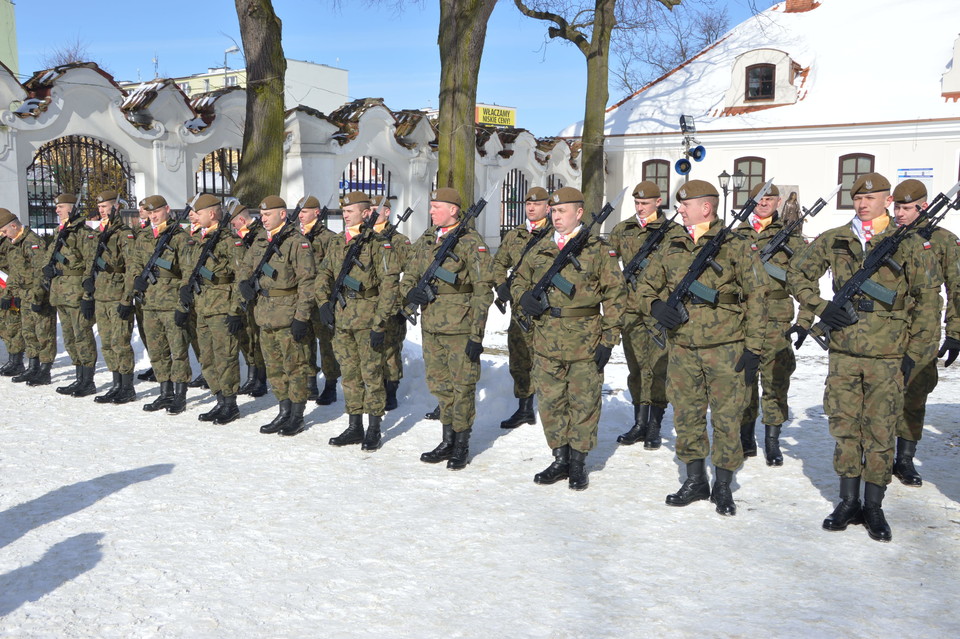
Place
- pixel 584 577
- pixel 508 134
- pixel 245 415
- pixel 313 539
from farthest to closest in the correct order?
pixel 508 134 → pixel 245 415 → pixel 313 539 → pixel 584 577

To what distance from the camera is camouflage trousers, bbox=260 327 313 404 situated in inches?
268

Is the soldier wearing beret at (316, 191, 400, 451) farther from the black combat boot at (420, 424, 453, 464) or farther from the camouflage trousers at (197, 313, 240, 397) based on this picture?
the camouflage trousers at (197, 313, 240, 397)

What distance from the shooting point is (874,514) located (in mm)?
4715

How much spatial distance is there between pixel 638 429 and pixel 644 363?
20.9 inches

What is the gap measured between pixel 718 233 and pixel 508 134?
19.2 meters

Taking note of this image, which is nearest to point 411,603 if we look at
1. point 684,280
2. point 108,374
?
point 684,280

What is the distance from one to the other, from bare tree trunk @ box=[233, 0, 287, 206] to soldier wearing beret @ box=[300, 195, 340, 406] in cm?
560

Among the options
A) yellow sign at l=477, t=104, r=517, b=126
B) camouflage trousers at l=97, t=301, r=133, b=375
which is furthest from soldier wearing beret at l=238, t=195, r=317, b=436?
yellow sign at l=477, t=104, r=517, b=126

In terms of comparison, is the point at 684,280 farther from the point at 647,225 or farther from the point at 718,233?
the point at 647,225

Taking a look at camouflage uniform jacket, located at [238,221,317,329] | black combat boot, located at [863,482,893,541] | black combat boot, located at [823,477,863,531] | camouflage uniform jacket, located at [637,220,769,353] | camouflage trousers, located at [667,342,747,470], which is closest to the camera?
black combat boot, located at [863,482,893,541]

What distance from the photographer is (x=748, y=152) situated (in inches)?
1027

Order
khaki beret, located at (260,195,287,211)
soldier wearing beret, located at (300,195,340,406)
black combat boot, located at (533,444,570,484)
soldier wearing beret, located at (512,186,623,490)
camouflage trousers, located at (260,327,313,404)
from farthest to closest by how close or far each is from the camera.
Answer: soldier wearing beret, located at (300,195,340,406)
khaki beret, located at (260,195,287,211)
camouflage trousers, located at (260,327,313,404)
black combat boot, located at (533,444,570,484)
soldier wearing beret, located at (512,186,623,490)

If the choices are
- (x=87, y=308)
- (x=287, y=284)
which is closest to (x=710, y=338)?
(x=287, y=284)

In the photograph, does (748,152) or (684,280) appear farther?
(748,152)
